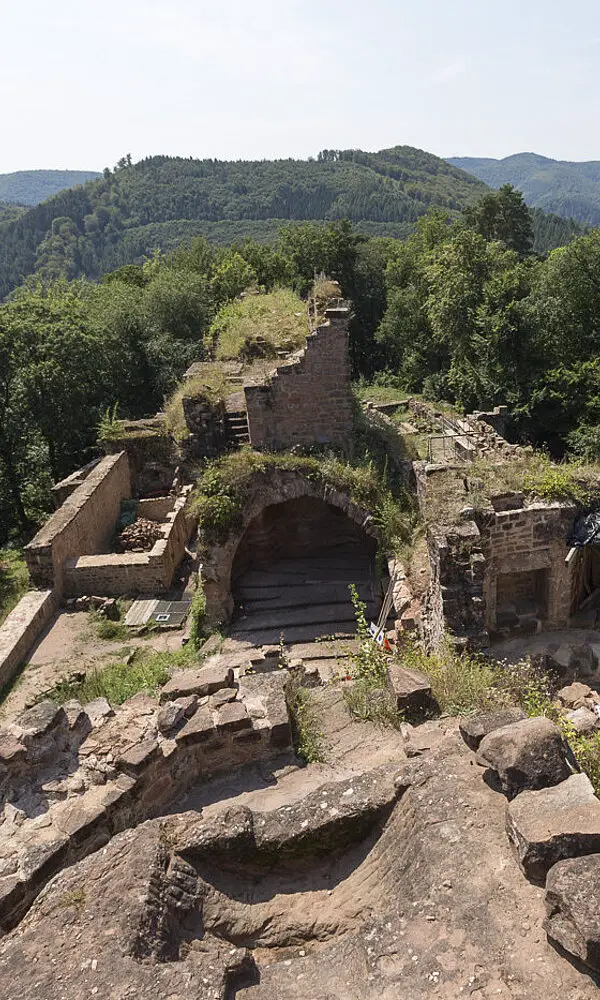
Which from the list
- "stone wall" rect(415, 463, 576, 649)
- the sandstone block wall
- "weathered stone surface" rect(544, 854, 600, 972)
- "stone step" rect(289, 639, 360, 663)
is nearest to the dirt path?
"stone step" rect(289, 639, 360, 663)

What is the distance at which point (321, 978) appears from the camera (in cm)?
368

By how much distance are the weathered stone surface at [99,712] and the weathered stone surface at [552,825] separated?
13.9 ft

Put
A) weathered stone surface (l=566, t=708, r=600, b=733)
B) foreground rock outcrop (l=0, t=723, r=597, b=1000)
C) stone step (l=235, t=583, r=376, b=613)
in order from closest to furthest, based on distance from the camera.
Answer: foreground rock outcrop (l=0, t=723, r=597, b=1000) < weathered stone surface (l=566, t=708, r=600, b=733) < stone step (l=235, t=583, r=376, b=613)

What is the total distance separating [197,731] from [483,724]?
8.41 ft

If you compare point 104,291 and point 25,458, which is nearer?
point 25,458

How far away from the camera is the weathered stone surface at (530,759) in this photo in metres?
4.17

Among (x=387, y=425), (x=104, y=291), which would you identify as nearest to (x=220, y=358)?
(x=387, y=425)

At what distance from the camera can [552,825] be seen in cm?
368

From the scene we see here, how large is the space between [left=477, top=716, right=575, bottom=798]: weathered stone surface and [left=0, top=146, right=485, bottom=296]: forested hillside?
12677 cm

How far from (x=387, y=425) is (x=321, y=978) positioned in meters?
12.4

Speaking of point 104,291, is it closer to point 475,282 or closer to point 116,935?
point 475,282

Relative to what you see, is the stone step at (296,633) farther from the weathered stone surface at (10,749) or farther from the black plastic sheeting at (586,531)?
the weathered stone surface at (10,749)

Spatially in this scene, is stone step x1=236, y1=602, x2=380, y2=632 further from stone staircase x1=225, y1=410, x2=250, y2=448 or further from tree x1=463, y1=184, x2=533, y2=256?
tree x1=463, y1=184, x2=533, y2=256

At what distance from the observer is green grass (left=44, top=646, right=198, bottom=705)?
884 centimetres
